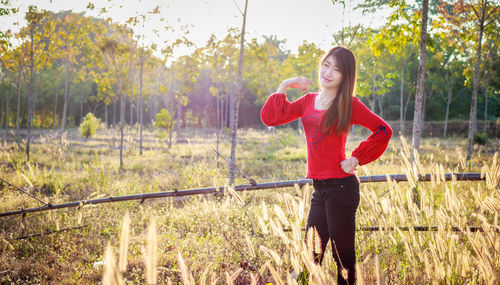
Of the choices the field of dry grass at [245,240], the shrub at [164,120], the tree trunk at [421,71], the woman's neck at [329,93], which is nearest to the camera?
the field of dry grass at [245,240]

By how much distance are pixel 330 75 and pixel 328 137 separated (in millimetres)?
442

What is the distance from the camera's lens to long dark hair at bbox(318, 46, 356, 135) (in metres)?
1.97

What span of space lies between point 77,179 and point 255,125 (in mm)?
37539

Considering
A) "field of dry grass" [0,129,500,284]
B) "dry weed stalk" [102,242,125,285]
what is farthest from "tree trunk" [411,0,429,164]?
"dry weed stalk" [102,242,125,285]

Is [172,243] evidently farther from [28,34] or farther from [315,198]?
[28,34]

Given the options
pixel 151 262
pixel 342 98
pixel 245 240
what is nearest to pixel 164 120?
pixel 245 240

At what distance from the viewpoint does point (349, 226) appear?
6.55ft

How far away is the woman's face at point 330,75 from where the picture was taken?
2.02 meters

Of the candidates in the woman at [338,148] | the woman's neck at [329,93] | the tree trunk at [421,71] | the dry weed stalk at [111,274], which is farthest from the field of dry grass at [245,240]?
the tree trunk at [421,71]

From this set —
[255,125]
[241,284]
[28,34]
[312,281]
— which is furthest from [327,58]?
[255,125]

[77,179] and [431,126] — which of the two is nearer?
[77,179]

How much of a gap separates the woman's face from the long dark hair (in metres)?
0.02

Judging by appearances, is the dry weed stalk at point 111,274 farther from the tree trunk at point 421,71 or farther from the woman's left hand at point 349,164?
the tree trunk at point 421,71

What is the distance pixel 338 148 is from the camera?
207 centimetres
